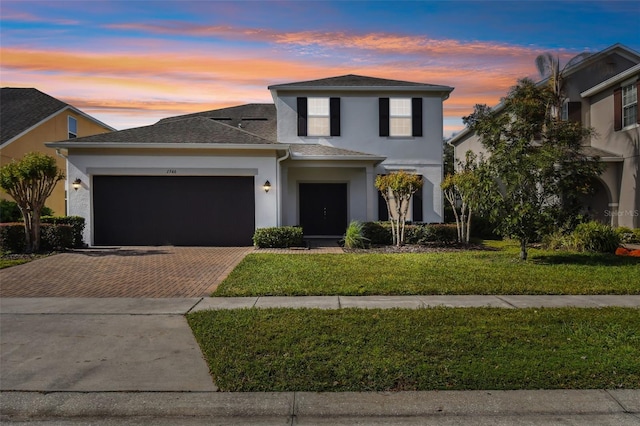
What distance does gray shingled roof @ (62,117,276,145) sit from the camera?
16250 millimetres

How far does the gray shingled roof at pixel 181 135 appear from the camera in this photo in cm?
1625

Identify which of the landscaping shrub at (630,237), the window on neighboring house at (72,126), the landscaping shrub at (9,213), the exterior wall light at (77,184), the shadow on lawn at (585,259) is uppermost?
the window on neighboring house at (72,126)

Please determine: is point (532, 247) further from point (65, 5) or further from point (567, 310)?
point (65, 5)

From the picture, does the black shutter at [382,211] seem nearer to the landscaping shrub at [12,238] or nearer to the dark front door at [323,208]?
the dark front door at [323,208]

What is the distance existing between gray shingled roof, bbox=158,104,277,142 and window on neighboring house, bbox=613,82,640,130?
13.9 m

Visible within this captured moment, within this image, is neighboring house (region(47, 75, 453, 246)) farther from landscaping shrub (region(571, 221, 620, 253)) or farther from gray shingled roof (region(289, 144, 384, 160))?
landscaping shrub (region(571, 221, 620, 253))

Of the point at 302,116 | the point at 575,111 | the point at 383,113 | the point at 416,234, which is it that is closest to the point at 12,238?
the point at 302,116

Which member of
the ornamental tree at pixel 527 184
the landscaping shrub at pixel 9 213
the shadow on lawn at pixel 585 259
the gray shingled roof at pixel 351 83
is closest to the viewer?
the ornamental tree at pixel 527 184

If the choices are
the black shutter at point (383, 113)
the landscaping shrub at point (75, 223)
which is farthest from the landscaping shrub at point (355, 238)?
the landscaping shrub at point (75, 223)

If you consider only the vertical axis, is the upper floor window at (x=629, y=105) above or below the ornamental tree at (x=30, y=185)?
above

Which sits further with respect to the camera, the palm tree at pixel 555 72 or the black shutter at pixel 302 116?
the black shutter at pixel 302 116

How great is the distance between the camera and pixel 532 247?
624 inches

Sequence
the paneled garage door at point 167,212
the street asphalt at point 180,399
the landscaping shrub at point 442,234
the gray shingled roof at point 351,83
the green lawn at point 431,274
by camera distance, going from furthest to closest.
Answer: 1. the gray shingled roof at point 351,83
2. the landscaping shrub at point 442,234
3. the paneled garage door at point 167,212
4. the green lawn at point 431,274
5. the street asphalt at point 180,399

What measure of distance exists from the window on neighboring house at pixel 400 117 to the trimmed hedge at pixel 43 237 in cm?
1243
